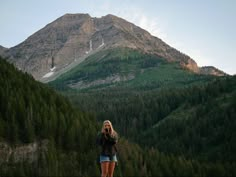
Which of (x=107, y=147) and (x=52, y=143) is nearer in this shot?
(x=107, y=147)

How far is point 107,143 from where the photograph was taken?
124ft

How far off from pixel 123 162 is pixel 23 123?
40916 mm

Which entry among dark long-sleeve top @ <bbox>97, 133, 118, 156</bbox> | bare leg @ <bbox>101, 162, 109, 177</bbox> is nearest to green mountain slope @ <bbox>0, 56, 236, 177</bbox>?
bare leg @ <bbox>101, 162, 109, 177</bbox>

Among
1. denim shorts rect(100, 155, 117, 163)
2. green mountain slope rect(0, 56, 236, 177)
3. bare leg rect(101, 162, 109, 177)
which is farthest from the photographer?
green mountain slope rect(0, 56, 236, 177)

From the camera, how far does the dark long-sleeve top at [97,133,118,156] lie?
123ft

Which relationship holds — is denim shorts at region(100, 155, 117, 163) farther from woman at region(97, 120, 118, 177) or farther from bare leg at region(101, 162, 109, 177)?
bare leg at region(101, 162, 109, 177)

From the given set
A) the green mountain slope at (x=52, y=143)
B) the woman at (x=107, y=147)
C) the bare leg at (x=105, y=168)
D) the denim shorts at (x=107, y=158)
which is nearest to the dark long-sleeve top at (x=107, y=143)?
the woman at (x=107, y=147)

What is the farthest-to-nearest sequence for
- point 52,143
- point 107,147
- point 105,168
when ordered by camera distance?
1. point 52,143
2. point 107,147
3. point 105,168

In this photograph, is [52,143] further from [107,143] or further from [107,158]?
[107,143]

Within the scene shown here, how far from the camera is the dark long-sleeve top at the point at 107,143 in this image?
37.5 metres

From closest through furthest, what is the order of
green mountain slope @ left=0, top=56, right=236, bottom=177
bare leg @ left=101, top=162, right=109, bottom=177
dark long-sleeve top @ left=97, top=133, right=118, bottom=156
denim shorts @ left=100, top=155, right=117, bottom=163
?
bare leg @ left=101, top=162, right=109, bottom=177
dark long-sleeve top @ left=97, top=133, right=118, bottom=156
denim shorts @ left=100, top=155, right=117, bottom=163
green mountain slope @ left=0, top=56, right=236, bottom=177

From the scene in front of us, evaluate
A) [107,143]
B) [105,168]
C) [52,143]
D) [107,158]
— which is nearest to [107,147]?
[107,143]

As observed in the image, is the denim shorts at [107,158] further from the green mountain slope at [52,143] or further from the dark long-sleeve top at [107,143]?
the green mountain slope at [52,143]

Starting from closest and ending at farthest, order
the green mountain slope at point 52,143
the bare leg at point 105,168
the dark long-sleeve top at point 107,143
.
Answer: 1. the bare leg at point 105,168
2. the dark long-sleeve top at point 107,143
3. the green mountain slope at point 52,143
